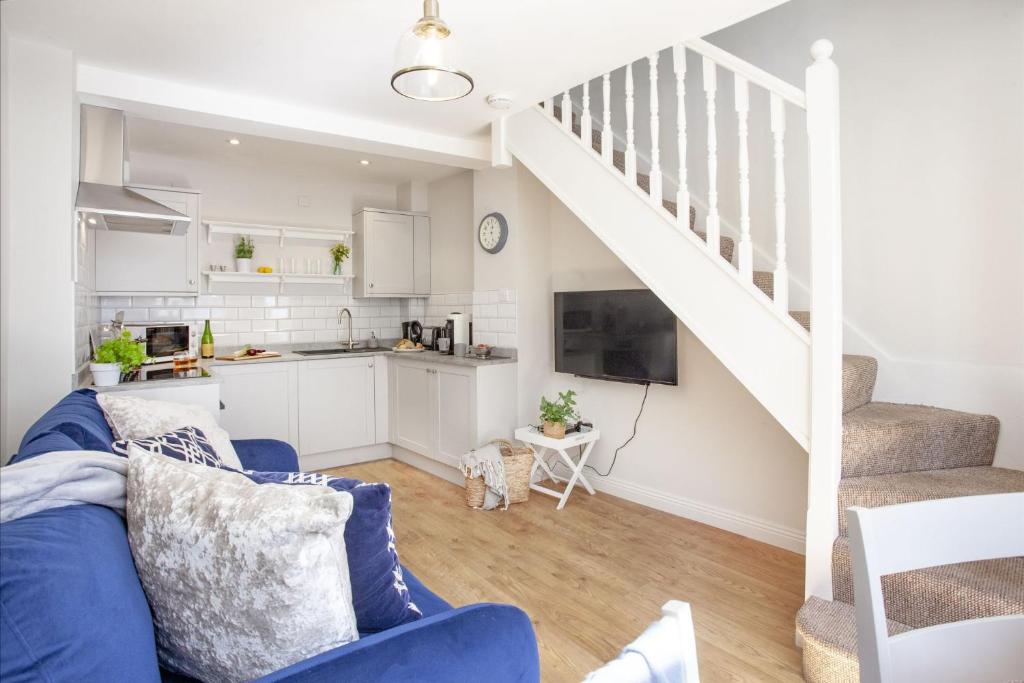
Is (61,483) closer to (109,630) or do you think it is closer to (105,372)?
(109,630)

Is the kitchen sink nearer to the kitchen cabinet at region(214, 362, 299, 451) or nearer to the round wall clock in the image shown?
the kitchen cabinet at region(214, 362, 299, 451)

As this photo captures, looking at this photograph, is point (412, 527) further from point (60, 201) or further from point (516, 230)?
point (60, 201)

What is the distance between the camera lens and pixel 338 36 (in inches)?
99.1

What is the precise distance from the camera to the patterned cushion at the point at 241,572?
3.12 ft

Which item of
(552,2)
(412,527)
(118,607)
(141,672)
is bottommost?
(412,527)

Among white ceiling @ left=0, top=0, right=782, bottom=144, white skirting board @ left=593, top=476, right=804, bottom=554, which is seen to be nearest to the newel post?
white ceiling @ left=0, top=0, right=782, bottom=144

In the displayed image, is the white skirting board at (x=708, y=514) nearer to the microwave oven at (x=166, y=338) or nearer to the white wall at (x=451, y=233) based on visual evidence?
the white wall at (x=451, y=233)

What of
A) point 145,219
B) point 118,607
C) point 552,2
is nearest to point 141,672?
point 118,607

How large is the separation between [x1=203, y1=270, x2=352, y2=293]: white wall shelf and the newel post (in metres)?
4.08

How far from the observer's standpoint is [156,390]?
3.00 meters

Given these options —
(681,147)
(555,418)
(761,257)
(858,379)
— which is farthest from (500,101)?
(858,379)

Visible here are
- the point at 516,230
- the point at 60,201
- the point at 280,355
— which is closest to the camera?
the point at 60,201

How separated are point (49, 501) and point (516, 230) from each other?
11.3ft

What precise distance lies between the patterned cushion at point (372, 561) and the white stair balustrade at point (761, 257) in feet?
5.63
